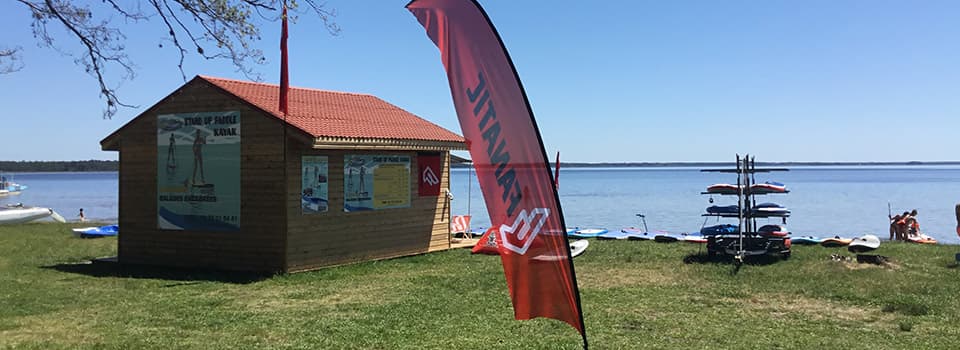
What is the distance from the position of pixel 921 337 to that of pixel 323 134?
33.2 feet

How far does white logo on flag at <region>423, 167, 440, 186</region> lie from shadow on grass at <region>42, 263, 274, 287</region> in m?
4.73

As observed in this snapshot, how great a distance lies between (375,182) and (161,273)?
4516 millimetres

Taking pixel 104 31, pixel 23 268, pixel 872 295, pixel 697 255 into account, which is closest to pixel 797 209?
pixel 697 255

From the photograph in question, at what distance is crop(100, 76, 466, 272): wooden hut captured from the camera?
15.2 meters

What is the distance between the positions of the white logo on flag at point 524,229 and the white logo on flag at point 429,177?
13117 mm

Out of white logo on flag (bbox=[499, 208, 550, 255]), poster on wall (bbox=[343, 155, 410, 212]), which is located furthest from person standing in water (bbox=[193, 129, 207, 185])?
white logo on flag (bbox=[499, 208, 550, 255])

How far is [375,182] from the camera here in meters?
17.0

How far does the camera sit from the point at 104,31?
796 centimetres

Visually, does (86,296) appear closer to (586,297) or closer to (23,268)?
(23,268)

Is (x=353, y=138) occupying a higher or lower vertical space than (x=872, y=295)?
higher

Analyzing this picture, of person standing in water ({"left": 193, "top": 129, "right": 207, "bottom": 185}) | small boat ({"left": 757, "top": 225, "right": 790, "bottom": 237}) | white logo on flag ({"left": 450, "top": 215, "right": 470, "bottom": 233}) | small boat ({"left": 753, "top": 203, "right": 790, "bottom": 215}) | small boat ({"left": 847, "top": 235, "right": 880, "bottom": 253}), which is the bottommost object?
small boat ({"left": 847, "top": 235, "right": 880, "bottom": 253})

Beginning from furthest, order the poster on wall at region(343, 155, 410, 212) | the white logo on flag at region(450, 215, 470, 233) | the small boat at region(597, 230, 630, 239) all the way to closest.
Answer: the small boat at region(597, 230, 630, 239)
the white logo on flag at region(450, 215, 470, 233)
the poster on wall at region(343, 155, 410, 212)

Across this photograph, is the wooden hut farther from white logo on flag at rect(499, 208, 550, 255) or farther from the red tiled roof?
white logo on flag at rect(499, 208, 550, 255)

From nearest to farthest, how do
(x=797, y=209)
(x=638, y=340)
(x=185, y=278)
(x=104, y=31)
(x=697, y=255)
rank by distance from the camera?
(x=104, y=31) < (x=638, y=340) < (x=185, y=278) < (x=697, y=255) < (x=797, y=209)
